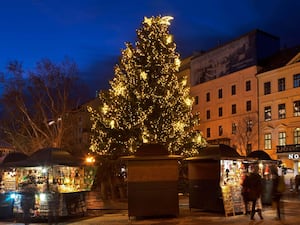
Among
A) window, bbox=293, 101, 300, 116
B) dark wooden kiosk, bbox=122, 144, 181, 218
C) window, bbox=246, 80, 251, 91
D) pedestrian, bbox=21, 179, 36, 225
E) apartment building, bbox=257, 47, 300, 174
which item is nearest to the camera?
dark wooden kiosk, bbox=122, 144, 181, 218

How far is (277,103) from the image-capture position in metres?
55.7

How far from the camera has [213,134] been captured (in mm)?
66125

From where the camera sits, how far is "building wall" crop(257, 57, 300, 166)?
2099 inches

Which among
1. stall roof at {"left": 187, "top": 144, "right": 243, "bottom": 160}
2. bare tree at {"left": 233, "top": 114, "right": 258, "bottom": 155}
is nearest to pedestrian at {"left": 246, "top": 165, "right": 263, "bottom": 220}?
stall roof at {"left": 187, "top": 144, "right": 243, "bottom": 160}

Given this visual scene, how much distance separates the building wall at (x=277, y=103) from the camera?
53316mm

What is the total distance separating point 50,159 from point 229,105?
4651cm

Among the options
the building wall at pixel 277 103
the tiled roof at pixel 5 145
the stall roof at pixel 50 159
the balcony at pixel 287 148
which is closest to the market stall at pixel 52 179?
the stall roof at pixel 50 159

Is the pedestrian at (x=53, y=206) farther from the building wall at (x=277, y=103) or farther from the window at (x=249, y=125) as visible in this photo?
the window at (x=249, y=125)

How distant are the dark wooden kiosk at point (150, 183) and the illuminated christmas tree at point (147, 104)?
11073 millimetres

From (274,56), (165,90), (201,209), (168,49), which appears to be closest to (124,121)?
(165,90)

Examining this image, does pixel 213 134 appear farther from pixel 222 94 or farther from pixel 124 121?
pixel 124 121

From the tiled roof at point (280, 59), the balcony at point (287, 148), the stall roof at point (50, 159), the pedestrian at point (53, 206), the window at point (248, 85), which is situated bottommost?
the pedestrian at point (53, 206)

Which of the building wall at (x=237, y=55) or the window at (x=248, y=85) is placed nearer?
the building wall at (x=237, y=55)

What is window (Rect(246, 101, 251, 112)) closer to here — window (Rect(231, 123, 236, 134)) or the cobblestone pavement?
window (Rect(231, 123, 236, 134))
